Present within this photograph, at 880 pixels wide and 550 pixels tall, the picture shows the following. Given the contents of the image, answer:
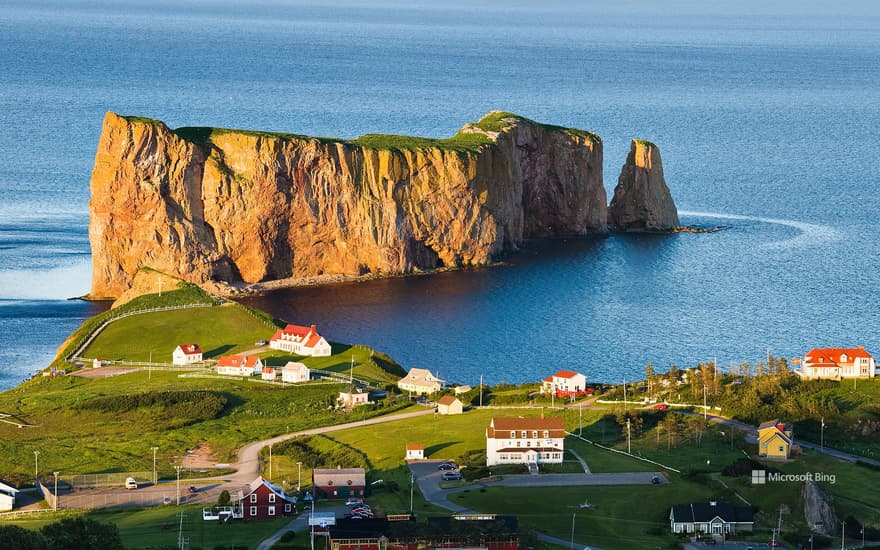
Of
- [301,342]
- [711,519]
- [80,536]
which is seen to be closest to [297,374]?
[301,342]

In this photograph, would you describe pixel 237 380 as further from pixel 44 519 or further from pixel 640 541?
pixel 640 541

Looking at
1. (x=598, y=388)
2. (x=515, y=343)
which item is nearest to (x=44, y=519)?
(x=598, y=388)

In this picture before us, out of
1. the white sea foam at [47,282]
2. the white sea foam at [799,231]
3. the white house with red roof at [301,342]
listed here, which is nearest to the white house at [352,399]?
the white house with red roof at [301,342]

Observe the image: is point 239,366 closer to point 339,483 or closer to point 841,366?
point 339,483

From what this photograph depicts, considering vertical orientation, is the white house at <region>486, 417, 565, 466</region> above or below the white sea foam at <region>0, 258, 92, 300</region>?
below

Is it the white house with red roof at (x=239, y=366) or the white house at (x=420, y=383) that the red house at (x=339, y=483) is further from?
the white house with red roof at (x=239, y=366)

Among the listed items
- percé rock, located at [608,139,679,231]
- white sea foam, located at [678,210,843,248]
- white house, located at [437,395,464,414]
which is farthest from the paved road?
percé rock, located at [608,139,679,231]

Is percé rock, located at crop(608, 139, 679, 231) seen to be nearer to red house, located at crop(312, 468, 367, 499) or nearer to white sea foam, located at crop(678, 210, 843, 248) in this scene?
white sea foam, located at crop(678, 210, 843, 248)
